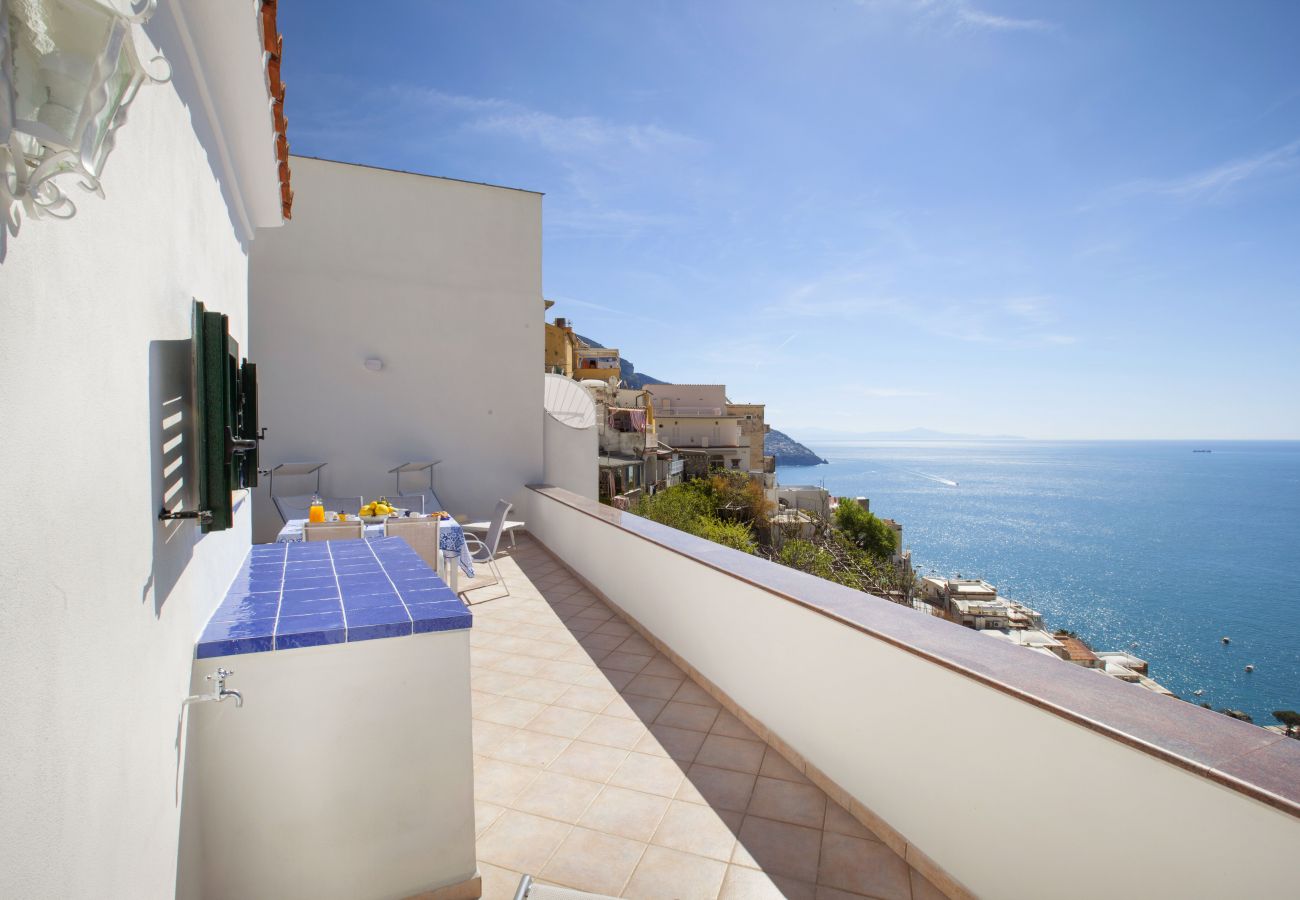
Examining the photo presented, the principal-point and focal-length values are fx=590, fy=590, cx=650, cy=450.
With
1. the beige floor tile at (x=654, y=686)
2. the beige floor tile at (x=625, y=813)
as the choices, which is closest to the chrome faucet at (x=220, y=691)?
the beige floor tile at (x=625, y=813)

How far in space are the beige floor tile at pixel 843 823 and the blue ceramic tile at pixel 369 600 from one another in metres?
2.15

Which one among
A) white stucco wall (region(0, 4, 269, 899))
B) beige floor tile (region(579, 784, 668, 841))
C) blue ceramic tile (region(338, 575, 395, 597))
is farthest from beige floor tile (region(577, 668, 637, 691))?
white stucco wall (region(0, 4, 269, 899))

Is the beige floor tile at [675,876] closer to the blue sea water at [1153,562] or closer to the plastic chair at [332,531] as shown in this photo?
the plastic chair at [332,531]

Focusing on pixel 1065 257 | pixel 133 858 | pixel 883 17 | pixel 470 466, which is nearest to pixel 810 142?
pixel 883 17

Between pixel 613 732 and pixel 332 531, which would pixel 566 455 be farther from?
pixel 613 732

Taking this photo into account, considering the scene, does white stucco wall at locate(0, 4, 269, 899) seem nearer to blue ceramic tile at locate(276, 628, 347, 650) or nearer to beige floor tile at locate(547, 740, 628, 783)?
blue ceramic tile at locate(276, 628, 347, 650)

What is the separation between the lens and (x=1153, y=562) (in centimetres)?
4800

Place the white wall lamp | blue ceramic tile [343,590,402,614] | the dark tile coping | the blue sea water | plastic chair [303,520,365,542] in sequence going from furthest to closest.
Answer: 1. the blue sea water
2. plastic chair [303,520,365,542]
3. blue ceramic tile [343,590,402,614]
4. the dark tile coping
5. the white wall lamp

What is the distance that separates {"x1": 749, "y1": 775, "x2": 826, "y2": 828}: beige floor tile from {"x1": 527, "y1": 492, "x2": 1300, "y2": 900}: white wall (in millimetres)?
156

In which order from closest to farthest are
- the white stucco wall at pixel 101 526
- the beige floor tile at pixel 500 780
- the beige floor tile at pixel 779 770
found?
1. the white stucco wall at pixel 101 526
2. the beige floor tile at pixel 500 780
3. the beige floor tile at pixel 779 770

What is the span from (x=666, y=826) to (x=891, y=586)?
12.4 meters

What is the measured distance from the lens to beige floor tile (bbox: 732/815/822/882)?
7.92 ft

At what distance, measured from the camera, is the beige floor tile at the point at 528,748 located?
10.6 ft

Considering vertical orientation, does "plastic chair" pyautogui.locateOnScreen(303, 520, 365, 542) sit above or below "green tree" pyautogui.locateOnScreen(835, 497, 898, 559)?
above
